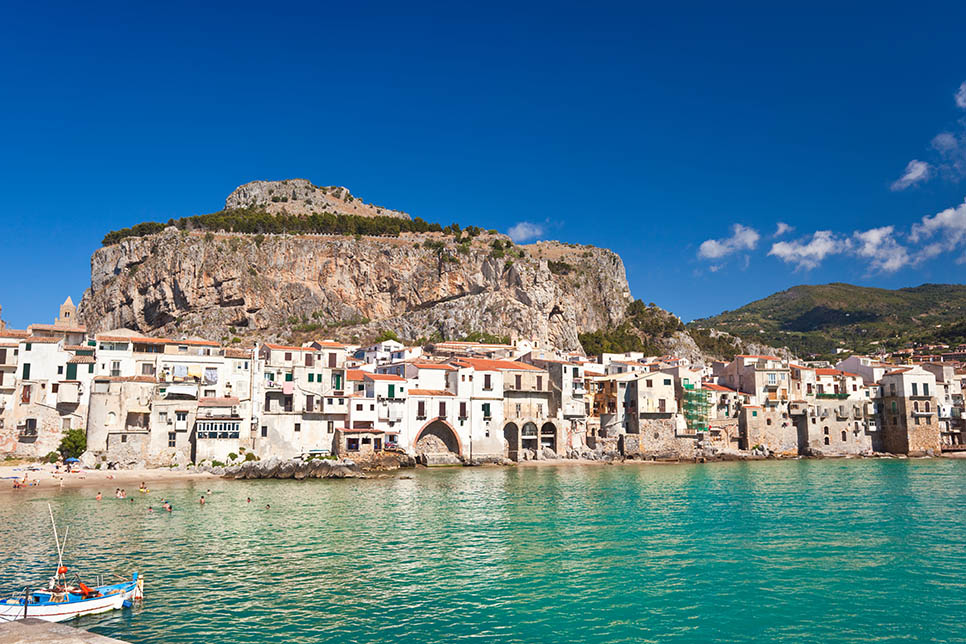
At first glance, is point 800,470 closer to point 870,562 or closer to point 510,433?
point 510,433

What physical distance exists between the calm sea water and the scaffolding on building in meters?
28.2

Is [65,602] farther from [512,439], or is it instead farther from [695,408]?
[695,408]

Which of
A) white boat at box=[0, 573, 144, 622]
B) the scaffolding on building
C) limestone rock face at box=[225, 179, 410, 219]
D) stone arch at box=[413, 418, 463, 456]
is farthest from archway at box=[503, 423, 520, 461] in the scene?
limestone rock face at box=[225, 179, 410, 219]

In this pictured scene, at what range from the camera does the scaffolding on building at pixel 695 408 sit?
74312 mm

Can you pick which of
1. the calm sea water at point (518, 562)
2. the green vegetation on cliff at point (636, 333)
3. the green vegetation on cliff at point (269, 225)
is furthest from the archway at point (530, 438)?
the green vegetation on cliff at point (269, 225)

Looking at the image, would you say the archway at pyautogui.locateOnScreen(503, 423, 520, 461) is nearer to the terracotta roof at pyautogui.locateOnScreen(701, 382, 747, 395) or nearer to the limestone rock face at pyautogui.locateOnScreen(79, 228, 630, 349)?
the terracotta roof at pyautogui.locateOnScreen(701, 382, 747, 395)

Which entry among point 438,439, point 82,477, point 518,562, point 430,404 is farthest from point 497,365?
point 518,562

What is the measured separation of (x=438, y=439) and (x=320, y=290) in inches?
A: 2748

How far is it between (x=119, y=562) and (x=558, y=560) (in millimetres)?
15287

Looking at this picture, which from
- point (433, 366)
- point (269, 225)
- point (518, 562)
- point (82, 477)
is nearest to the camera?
point (518, 562)

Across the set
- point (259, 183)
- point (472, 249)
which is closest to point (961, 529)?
point (472, 249)

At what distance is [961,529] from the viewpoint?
106ft

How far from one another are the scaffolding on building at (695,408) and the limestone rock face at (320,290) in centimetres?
4349

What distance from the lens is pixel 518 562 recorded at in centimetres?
2573
